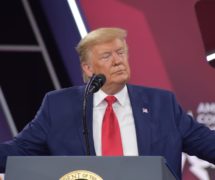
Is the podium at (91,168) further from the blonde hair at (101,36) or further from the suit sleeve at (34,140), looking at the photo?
the blonde hair at (101,36)

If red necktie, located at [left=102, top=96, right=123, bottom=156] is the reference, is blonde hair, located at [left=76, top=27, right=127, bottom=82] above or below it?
above

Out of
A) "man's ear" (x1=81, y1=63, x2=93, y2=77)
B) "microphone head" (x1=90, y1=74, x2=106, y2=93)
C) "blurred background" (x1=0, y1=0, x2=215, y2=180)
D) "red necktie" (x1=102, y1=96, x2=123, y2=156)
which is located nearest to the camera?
"microphone head" (x1=90, y1=74, x2=106, y2=93)

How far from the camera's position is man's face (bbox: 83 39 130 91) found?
8.62ft

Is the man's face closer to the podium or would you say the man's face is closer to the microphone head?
the microphone head

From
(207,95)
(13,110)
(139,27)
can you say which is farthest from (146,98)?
(13,110)

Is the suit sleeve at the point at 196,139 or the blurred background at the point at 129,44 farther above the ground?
the blurred background at the point at 129,44

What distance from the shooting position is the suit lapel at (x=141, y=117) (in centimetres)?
246

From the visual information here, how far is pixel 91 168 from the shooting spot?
1767 mm

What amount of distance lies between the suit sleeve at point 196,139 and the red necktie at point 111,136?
0.28 metres

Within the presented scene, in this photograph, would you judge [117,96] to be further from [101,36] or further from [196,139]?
[196,139]

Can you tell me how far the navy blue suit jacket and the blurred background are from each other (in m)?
0.54

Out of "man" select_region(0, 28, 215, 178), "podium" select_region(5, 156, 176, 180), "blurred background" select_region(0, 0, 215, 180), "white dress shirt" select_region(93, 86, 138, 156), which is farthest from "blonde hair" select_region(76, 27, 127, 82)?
"podium" select_region(5, 156, 176, 180)

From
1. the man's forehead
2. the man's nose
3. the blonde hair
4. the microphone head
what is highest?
the blonde hair

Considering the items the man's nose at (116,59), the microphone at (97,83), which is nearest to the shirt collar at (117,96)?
the man's nose at (116,59)
